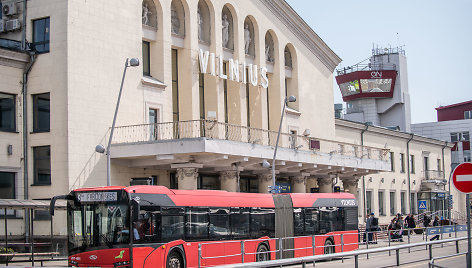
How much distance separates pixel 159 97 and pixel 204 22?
6.86 m

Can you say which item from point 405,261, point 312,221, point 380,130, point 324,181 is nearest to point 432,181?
point 380,130

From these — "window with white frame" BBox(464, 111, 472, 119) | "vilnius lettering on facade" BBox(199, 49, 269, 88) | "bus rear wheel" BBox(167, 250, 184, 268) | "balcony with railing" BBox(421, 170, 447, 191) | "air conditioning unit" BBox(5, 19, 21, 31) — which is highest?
"window with white frame" BBox(464, 111, 472, 119)

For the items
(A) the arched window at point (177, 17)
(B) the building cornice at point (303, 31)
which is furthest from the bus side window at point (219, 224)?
(B) the building cornice at point (303, 31)

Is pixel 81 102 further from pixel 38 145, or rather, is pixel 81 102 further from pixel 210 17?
pixel 210 17

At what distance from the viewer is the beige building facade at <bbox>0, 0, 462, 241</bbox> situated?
105 ft

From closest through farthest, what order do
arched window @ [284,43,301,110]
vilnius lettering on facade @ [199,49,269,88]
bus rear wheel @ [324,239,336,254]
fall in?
bus rear wheel @ [324,239,336,254] < vilnius lettering on facade @ [199,49,269,88] < arched window @ [284,43,301,110]

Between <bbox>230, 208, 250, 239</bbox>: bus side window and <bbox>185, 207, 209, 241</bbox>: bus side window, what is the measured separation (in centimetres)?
183

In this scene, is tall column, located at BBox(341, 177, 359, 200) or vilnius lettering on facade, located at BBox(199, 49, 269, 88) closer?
vilnius lettering on facade, located at BBox(199, 49, 269, 88)

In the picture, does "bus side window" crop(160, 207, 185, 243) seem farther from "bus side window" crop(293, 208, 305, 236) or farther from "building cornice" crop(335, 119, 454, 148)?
"building cornice" crop(335, 119, 454, 148)

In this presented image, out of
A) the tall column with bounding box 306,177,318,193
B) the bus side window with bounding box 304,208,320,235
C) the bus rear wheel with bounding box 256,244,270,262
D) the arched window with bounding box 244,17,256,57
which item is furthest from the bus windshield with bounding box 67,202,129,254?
the tall column with bounding box 306,177,318,193

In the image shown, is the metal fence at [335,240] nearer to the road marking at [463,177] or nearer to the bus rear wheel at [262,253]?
the bus rear wheel at [262,253]

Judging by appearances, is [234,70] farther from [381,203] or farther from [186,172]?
[381,203]

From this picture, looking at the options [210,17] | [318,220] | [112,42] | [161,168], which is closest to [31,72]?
[112,42]

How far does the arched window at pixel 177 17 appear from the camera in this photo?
128ft
